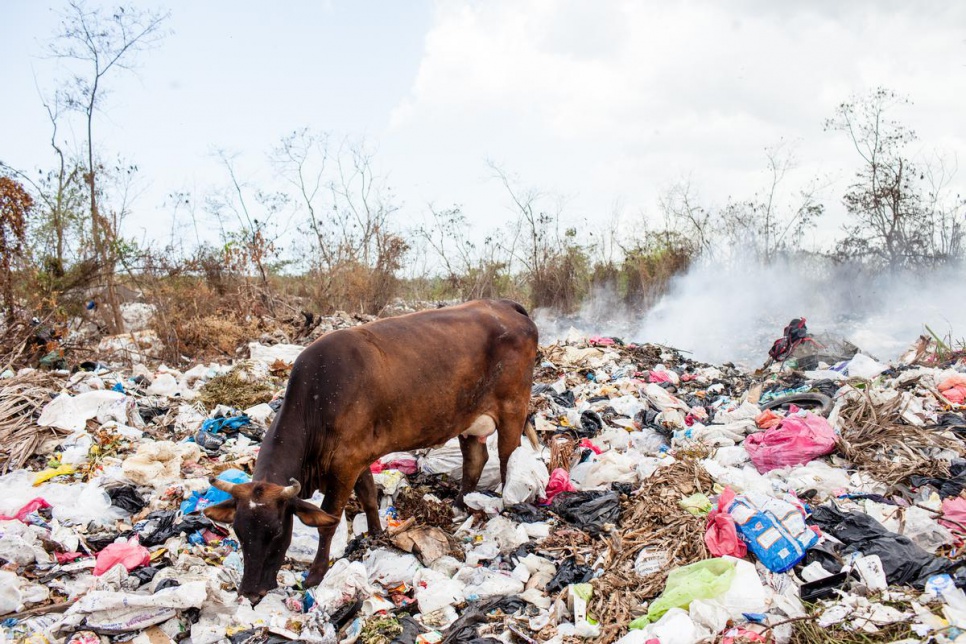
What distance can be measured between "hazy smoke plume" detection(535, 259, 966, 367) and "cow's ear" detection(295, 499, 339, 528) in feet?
39.7

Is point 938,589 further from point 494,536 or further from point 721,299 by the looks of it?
point 721,299

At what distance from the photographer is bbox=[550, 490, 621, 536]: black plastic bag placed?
4516 mm

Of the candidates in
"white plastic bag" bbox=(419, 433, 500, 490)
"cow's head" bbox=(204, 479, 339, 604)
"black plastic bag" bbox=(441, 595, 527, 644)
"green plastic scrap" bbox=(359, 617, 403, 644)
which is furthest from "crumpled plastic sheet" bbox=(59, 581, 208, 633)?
"white plastic bag" bbox=(419, 433, 500, 490)

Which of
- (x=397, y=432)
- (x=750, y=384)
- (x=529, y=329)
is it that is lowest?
(x=750, y=384)

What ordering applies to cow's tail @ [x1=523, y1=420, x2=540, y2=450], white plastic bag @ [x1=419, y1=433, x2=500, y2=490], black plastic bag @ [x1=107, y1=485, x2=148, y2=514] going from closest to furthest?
black plastic bag @ [x1=107, y1=485, x2=148, y2=514] → white plastic bag @ [x1=419, y1=433, x2=500, y2=490] → cow's tail @ [x1=523, y1=420, x2=540, y2=450]

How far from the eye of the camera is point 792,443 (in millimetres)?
5582

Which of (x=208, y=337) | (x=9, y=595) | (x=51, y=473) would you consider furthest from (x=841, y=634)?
(x=208, y=337)

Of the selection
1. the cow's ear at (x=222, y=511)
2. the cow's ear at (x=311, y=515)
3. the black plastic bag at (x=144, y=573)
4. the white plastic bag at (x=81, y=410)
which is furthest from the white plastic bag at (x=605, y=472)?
the white plastic bag at (x=81, y=410)

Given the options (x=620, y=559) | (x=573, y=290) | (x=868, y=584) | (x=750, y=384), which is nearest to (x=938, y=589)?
(x=868, y=584)

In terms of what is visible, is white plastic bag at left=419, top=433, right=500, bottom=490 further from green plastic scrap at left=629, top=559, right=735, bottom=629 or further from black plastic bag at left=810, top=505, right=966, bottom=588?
black plastic bag at left=810, top=505, right=966, bottom=588

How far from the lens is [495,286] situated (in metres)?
21.5

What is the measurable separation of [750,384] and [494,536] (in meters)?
6.82

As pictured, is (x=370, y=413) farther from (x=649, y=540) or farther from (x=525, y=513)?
(x=649, y=540)

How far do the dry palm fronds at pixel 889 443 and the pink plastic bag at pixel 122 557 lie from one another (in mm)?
5585
